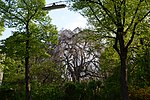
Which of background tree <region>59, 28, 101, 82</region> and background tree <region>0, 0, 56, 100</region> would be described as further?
background tree <region>59, 28, 101, 82</region>

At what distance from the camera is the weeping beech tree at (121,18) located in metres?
16.1

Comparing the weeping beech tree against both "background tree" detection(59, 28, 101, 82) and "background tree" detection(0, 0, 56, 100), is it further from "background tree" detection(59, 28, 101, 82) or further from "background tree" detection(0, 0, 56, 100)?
"background tree" detection(59, 28, 101, 82)

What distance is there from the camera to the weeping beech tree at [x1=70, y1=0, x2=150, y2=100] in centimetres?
1611

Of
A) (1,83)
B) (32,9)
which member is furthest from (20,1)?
(1,83)

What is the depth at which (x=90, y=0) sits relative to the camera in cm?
1702

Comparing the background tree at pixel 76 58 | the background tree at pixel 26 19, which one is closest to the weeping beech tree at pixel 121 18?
the background tree at pixel 26 19

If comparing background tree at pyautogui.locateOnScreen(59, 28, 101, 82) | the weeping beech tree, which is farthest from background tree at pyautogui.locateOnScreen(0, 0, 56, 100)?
background tree at pyautogui.locateOnScreen(59, 28, 101, 82)

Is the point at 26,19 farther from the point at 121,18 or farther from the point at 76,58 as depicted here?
the point at 76,58

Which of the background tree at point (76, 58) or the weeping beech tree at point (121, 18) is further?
the background tree at point (76, 58)

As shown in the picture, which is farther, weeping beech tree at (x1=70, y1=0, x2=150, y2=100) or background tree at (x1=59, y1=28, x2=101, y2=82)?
background tree at (x1=59, y1=28, x2=101, y2=82)

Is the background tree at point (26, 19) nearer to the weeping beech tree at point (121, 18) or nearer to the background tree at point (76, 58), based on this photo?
the weeping beech tree at point (121, 18)

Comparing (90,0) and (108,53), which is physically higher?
(90,0)

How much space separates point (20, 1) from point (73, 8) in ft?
15.5

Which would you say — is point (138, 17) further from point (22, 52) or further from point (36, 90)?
point (36, 90)
